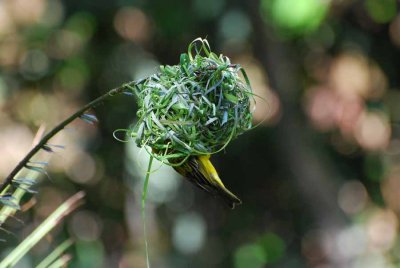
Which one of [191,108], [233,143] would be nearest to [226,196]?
[191,108]

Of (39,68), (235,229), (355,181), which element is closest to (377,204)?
(355,181)

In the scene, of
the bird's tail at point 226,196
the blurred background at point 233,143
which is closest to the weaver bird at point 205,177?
the bird's tail at point 226,196

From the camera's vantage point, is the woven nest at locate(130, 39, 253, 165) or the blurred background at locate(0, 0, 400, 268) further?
the blurred background at locate(0, 0, 400, 268)

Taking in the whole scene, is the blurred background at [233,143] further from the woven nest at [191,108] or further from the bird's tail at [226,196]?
the bird's tail at [226,196]

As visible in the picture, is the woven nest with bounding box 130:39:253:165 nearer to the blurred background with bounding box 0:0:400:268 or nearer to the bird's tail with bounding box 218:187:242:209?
the bird's tail with bounding box 218:187:242:209

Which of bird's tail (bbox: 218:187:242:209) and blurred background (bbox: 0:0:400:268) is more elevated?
blurred background (bbox: 0:0:400:268)

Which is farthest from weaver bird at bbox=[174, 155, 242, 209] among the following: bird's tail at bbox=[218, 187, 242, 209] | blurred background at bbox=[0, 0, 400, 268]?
blurred background at bbox=[0, 0, 400, 268]

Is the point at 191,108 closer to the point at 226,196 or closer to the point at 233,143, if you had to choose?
the point at 226,196
